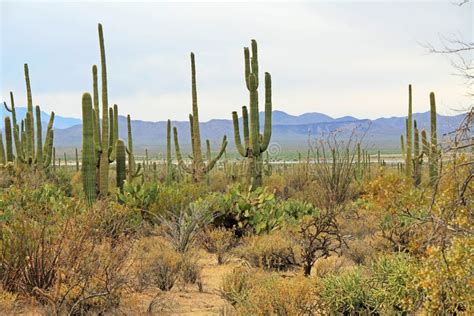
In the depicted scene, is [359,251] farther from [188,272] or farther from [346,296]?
[346,296]

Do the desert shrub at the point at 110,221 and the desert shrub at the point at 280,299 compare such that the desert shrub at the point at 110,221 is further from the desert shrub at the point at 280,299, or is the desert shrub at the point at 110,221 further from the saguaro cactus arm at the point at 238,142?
the saguaro cactus arm at the point at 238,142

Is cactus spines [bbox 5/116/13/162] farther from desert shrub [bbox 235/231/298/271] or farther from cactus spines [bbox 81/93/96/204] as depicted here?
desert shrub [bbox 235/231/298/271]

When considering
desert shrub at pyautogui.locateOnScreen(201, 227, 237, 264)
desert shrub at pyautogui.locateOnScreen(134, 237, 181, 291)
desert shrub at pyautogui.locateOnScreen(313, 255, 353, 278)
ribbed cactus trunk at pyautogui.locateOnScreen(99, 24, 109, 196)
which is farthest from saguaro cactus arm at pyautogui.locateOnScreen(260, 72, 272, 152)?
desert shrub at pyautogui.locateOnScreen(134, 237, 181, 291)

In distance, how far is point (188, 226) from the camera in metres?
10.2

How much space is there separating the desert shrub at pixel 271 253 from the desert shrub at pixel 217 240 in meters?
0.48

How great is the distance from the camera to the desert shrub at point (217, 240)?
35.1ft

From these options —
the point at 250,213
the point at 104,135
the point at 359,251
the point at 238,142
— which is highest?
the point at 104,135

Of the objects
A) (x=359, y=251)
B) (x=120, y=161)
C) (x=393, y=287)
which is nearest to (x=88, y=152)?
(x=120, y=161)

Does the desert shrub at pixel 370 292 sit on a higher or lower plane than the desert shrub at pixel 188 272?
higher

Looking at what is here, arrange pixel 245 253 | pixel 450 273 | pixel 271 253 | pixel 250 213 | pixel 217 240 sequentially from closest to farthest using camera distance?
pixel 450 273 → pixel 271 253 → pixel 245 253 → pixel 217 240 → pixel 250 213

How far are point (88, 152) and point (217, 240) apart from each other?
6540 mm

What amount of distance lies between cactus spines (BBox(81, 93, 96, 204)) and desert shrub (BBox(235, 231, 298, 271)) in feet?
22.4

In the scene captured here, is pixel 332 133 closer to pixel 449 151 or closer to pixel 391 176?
pixel 391 176

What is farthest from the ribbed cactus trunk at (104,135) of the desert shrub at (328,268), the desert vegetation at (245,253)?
the desert shrub at (328,268)
